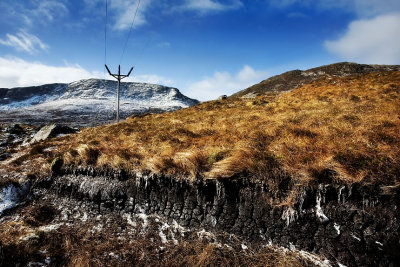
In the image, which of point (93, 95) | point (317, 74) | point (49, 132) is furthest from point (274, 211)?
point (93, 95)

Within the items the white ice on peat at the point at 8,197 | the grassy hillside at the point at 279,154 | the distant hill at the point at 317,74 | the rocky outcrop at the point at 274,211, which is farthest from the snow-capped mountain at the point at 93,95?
the rocky outcrop at the point at 274,211

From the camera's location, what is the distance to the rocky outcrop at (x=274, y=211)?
354cm

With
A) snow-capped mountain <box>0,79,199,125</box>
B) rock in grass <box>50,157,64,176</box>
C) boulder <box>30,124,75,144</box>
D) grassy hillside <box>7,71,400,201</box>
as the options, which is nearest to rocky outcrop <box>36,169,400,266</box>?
grassy hillside <box>7,71,400,201</box>

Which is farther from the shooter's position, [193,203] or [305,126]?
[305,126]

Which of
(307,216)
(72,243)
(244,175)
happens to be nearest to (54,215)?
(72,243)

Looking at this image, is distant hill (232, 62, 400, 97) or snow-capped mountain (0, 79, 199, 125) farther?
snow-capped mountain (0, 79, 199, 125)

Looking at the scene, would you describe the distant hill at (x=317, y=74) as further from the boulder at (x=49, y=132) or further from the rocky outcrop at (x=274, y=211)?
the rocky outcrop at (x=274, y=211)

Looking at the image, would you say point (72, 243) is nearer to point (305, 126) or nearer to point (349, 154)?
point (349, 154)

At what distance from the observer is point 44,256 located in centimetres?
399

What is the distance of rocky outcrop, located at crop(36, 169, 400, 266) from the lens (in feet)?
11.6

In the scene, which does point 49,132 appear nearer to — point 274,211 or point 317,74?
point 274,211

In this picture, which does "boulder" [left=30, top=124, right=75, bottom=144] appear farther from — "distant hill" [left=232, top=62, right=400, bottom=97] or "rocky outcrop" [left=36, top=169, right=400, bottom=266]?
"distant hill" [left=232, top=62, right=400, bottom=97]

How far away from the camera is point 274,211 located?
4340 mm

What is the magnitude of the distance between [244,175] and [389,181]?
2.68 meters
